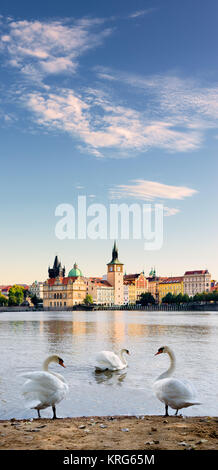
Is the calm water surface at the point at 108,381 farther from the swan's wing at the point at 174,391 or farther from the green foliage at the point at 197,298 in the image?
the green foliage at the point at 197,298

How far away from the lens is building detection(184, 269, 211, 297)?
7475 inches

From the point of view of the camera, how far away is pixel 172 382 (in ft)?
28.9

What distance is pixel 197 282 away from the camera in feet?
630

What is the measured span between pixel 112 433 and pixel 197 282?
189004 millimetres

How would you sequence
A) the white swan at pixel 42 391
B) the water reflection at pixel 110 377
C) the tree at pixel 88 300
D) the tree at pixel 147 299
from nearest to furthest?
the white swan at pixel 42 391, the water reflection at pixel 110 377, the tree at pixel 147 299, the tree at pixel 88 300

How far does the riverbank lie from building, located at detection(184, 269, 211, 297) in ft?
608

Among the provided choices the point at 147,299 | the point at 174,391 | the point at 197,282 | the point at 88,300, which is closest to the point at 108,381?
the point at 174,391

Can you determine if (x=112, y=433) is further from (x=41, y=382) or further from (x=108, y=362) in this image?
(x=108, y=362)

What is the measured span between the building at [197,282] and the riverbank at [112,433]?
185 m

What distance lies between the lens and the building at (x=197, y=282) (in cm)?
18988

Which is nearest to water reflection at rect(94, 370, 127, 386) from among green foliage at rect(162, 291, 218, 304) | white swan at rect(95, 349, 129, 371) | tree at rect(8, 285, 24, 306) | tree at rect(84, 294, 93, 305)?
white swan at rect(95, 349, 129, 371)

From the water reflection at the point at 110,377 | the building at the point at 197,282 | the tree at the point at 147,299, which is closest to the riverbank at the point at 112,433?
the water reflection at the point at 110,377

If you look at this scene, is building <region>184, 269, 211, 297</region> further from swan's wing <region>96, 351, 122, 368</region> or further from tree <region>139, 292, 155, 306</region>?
swan's wing <region>96, 351, 122, 368</region>
